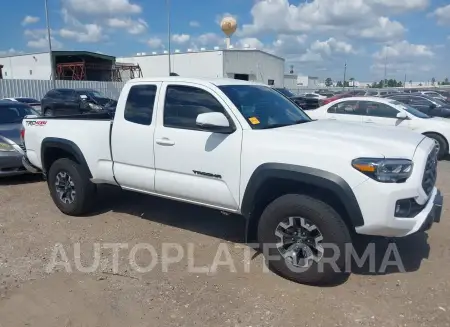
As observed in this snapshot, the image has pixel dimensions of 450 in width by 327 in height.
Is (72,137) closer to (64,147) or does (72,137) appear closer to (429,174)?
(64,147)

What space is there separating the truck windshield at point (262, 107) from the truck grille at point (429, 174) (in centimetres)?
139

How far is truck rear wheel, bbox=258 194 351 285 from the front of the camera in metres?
3.50

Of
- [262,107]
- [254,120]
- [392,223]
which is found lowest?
[392,223]

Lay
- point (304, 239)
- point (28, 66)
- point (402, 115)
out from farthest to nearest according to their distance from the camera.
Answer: point (28, 66)
point (402, 115)
point (304, 239)

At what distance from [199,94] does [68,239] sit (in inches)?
93.0

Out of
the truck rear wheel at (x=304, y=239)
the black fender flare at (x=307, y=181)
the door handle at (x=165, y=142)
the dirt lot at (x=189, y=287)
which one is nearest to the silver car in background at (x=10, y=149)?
the dirt lot at (x=189, y=287)

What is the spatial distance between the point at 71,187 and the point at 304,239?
3.47m

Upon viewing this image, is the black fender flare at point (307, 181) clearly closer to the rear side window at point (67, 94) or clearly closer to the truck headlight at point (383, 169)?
the truck headlight at point (383, 169)

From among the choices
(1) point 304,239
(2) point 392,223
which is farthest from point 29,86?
(2) point 392,223

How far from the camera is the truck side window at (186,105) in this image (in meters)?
4.31

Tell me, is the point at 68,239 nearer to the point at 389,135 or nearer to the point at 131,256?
the point at 131,256

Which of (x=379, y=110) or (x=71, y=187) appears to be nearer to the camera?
(x=71, y=187)

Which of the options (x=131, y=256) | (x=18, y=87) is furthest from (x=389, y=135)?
(x=18, y=87)

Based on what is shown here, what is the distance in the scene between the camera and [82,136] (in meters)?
5.29
